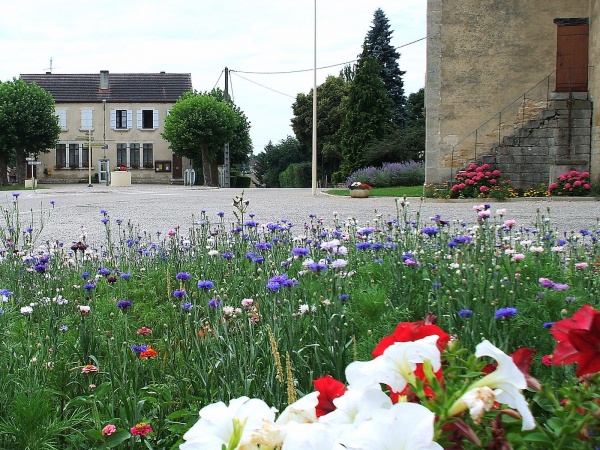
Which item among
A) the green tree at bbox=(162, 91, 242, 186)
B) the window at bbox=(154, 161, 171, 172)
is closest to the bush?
the green tree at bbox=(162, 91, 242, 186)

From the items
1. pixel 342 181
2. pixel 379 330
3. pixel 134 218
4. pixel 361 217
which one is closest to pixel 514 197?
pixel 361 217

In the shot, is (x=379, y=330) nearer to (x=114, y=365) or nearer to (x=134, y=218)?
(x=114, y=365)

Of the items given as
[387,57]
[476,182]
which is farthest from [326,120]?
[476,182]

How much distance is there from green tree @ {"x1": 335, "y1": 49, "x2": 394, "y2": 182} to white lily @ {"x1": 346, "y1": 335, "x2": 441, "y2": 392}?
44655mm

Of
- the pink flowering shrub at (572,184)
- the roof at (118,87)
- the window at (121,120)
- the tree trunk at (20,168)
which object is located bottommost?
the pink flowering shrub at (572,184)

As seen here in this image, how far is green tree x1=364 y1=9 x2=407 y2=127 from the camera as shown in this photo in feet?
194

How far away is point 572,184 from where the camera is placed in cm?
1997

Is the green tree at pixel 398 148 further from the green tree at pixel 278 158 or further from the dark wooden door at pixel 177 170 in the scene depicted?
the green tree at pixel 278 158

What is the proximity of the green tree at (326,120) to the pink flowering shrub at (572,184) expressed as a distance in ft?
124

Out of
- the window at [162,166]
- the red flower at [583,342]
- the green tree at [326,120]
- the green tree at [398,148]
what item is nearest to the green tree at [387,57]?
the green tree at [326,120]

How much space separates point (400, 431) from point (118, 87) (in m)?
68.7

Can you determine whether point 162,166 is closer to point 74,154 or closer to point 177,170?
point 177,170

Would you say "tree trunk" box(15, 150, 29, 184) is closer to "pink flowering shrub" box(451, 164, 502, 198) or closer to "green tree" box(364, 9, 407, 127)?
"green tree" box(364, 9, 407, 127)

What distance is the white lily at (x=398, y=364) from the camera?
107 centimetres
